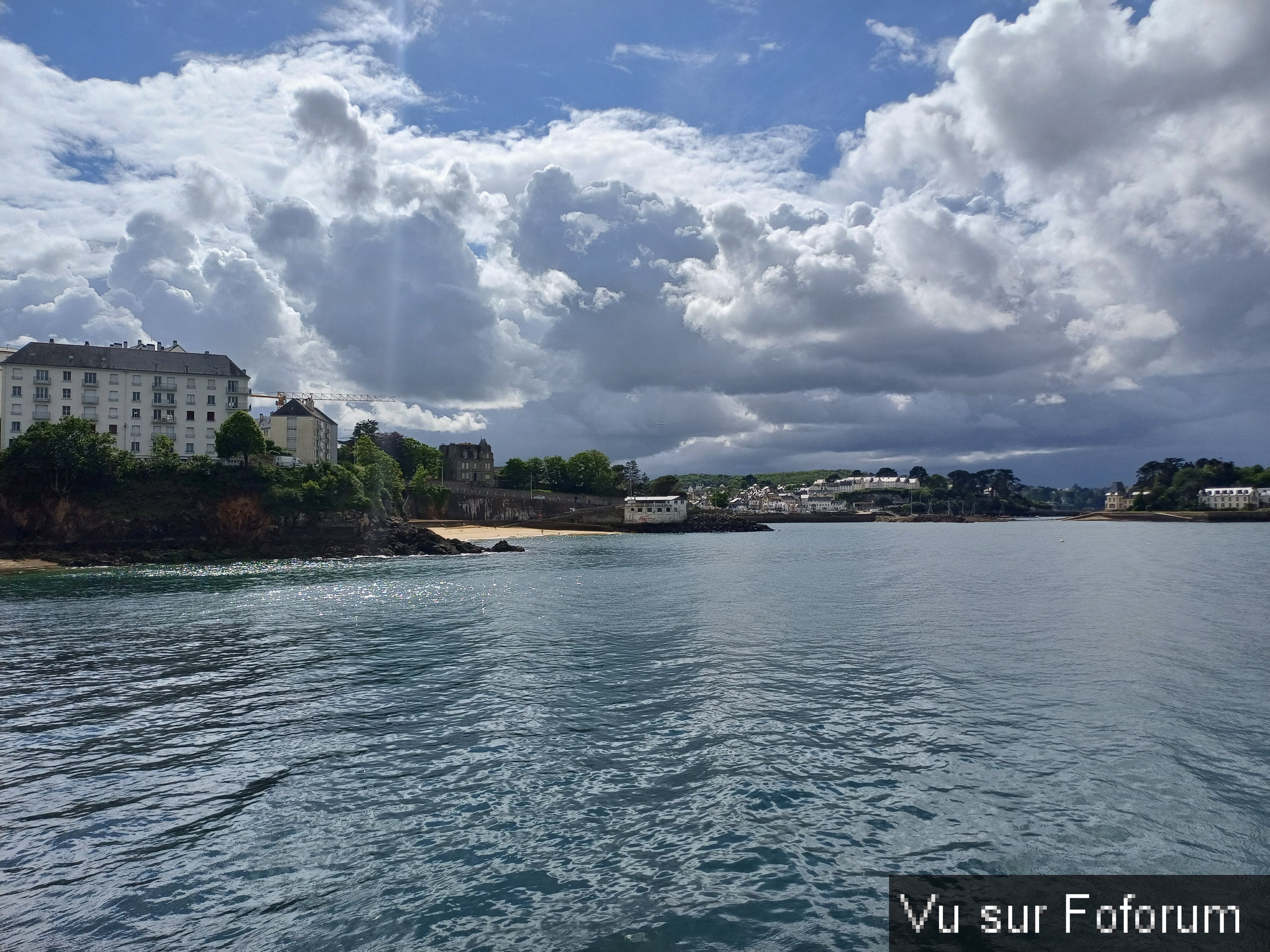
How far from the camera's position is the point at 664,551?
101 m

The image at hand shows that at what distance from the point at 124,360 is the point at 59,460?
38.9 meters

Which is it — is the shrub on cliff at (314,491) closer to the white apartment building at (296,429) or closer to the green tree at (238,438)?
the green tree at (238,438)

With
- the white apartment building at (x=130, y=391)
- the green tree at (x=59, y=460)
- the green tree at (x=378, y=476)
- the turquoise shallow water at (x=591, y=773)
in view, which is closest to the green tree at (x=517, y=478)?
the green tree at (x=378, y=476)

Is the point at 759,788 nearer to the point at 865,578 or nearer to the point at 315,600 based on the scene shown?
the point at 315,600

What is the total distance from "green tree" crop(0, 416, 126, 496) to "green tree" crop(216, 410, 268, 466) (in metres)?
12.6

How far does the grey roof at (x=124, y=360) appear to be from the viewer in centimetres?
10675

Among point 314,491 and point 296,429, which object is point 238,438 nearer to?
point 314,491

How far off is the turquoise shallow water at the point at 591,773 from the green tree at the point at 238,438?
65.3m

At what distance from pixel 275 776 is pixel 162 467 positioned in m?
88.7

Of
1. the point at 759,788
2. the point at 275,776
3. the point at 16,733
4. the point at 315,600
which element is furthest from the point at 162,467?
the point at 759,788

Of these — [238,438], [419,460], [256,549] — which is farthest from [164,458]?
[419,460]

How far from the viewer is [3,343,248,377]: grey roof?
106750 millimetres

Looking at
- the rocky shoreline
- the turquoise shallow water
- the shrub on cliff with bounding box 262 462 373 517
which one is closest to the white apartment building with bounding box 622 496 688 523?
A: the rocky shoreline

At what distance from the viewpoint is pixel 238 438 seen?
314ft
